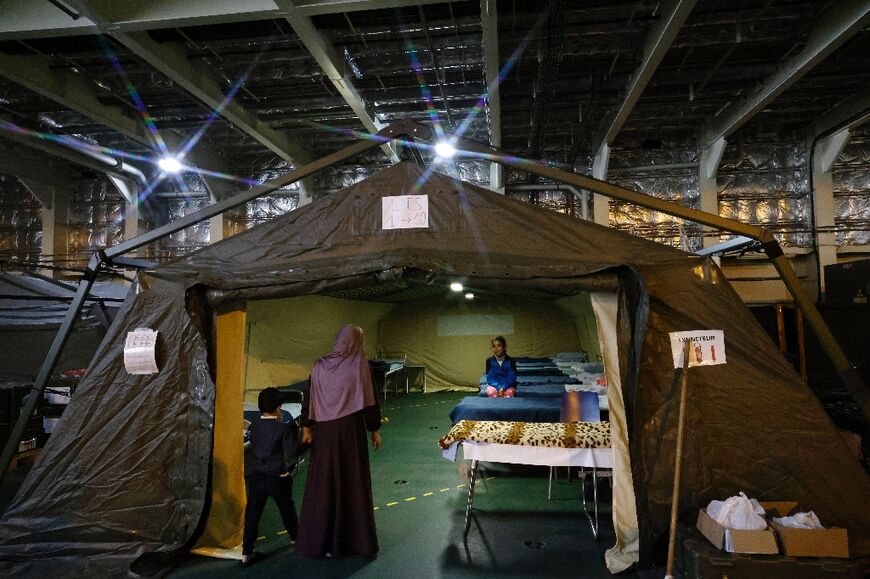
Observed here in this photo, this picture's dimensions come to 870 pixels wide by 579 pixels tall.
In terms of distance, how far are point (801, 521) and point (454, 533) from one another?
2.47 m

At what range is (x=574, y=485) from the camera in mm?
5223

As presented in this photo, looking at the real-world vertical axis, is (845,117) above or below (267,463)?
above

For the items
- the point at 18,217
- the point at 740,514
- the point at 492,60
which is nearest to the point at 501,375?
the point at 740,514

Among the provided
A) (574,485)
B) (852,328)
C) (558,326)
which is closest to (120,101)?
(574,485)

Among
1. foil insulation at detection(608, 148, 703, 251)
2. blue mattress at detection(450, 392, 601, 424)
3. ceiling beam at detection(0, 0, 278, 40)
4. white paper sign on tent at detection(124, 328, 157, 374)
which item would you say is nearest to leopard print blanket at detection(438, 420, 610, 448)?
blue mattress at detection(450, 392, 601, 424)

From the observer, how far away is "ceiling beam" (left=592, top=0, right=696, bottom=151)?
519 centimetres

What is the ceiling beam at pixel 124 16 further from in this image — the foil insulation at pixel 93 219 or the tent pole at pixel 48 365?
the foil insulation at pixel 93 219

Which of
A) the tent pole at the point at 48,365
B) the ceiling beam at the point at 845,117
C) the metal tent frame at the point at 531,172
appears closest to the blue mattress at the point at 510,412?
the metal tent frame at the point at 531,172

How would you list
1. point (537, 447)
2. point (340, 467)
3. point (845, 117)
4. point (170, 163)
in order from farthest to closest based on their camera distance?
point (170, 163)
point (845, 117)
point (537, 447)
point (340, 467)

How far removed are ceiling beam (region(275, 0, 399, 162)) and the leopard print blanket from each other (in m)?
4.81

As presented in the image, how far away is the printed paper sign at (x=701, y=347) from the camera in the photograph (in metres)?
3.28

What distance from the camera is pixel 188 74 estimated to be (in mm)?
6691

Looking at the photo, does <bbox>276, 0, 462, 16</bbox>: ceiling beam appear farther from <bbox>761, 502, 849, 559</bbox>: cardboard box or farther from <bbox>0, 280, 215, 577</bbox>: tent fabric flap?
<bbox>761, 502, 849, 559</bbox>: cardboard box

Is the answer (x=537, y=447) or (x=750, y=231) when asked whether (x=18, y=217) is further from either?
(x=750, y=231)
